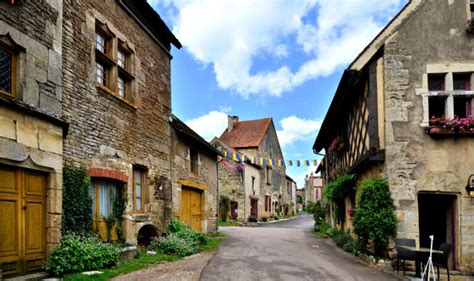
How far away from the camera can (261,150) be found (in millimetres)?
30406

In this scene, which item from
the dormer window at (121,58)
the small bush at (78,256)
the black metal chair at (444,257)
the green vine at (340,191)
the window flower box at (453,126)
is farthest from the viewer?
the green vine at (340,191)

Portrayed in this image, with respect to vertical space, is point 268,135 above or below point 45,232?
above

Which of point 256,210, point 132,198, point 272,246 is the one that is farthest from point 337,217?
point 256,210

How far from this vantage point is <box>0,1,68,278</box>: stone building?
18.3ft

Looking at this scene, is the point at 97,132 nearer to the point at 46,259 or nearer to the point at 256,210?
the point at 46,259

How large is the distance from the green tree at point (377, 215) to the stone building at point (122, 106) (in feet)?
17.2

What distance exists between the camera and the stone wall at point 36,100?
562 centimetres

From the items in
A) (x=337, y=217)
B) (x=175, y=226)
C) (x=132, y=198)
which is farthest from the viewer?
(x=337, y=217)

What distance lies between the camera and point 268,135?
33156 mm

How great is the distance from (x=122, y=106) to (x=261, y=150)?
2203cm

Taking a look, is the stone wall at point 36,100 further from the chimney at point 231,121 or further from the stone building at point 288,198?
the stone building at point 288,198

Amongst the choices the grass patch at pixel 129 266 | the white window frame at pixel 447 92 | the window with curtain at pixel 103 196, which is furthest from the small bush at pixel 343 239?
the window with curtain at pixel 103 196

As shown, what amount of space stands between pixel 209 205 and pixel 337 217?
478 cm

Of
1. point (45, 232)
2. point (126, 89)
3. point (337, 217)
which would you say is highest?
point (126, 89)
